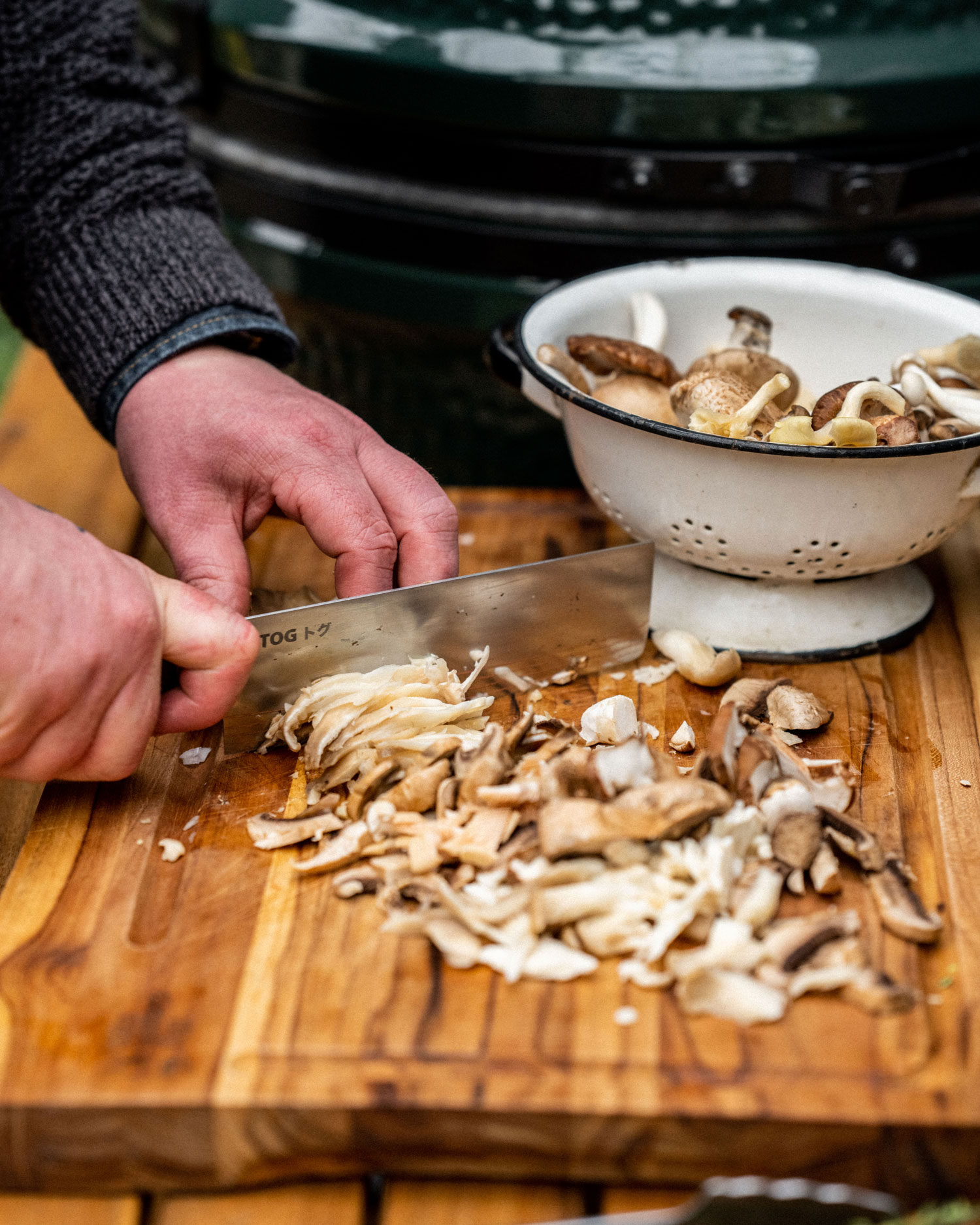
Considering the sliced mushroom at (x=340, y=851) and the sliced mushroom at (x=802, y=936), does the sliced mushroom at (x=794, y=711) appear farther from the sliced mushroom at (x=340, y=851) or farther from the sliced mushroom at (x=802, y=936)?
the sliced mushroom at (x=340, y=851)

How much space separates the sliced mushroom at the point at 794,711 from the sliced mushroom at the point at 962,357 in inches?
14.8

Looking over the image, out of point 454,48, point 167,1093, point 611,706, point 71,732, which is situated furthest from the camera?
point 454,48

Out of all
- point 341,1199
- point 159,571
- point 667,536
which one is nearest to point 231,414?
point 159,571

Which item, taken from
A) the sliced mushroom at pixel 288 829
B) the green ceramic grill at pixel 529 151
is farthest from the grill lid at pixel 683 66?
the sliced mushroom at pixel 288 829

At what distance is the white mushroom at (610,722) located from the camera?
1061 millimetres

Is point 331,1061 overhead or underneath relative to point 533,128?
underneath

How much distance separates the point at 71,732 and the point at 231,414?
0.38 meters

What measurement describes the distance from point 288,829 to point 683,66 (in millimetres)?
977

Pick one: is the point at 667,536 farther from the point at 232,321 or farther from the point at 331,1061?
the point at 331,1061

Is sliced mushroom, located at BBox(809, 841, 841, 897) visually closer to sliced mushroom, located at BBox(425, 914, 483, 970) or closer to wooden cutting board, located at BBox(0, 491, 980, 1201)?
wooden cutting board, located at BBox(0, 491, 980, 1201)

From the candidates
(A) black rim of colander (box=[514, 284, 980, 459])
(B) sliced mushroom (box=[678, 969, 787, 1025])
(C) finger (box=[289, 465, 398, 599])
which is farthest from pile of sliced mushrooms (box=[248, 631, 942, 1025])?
(A) black rim of colander (box=[514, 284, 980, 459])

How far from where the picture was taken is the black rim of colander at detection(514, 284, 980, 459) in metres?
1.04

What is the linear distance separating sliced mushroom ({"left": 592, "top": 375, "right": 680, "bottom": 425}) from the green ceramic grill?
345mm

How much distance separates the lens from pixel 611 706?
106cm
